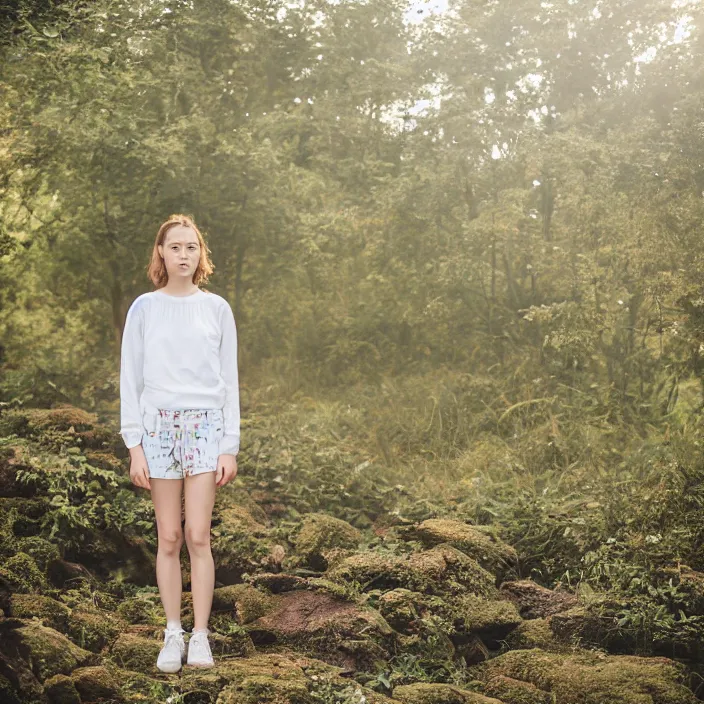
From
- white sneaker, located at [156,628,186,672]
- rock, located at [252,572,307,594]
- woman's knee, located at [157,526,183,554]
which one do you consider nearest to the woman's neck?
woman's knee, located at [157,526,183,554]

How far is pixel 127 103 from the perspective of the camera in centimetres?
916

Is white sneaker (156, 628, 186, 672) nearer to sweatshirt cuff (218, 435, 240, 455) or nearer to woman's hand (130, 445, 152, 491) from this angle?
woman's hand (130, 445, 152, 491)

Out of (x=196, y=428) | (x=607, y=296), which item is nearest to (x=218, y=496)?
(x=196, y=428)

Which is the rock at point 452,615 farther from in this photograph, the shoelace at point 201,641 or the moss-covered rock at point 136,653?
the moss-covered rock at point 136,653

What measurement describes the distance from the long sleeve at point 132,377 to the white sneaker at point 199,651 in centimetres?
85

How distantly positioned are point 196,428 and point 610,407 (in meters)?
5.03

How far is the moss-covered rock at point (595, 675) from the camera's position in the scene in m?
3.79

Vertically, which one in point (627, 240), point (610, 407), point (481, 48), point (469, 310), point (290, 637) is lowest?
point (290, 637)

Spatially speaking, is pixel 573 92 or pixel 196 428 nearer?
pixel 196 428

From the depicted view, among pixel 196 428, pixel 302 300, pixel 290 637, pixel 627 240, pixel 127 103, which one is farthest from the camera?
pixel 302 300

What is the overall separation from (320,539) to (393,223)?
561 centimetres

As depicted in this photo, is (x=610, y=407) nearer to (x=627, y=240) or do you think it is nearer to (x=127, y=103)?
(x=627, y=240)

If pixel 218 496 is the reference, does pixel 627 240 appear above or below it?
above

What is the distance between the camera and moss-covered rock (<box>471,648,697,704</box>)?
379cm
